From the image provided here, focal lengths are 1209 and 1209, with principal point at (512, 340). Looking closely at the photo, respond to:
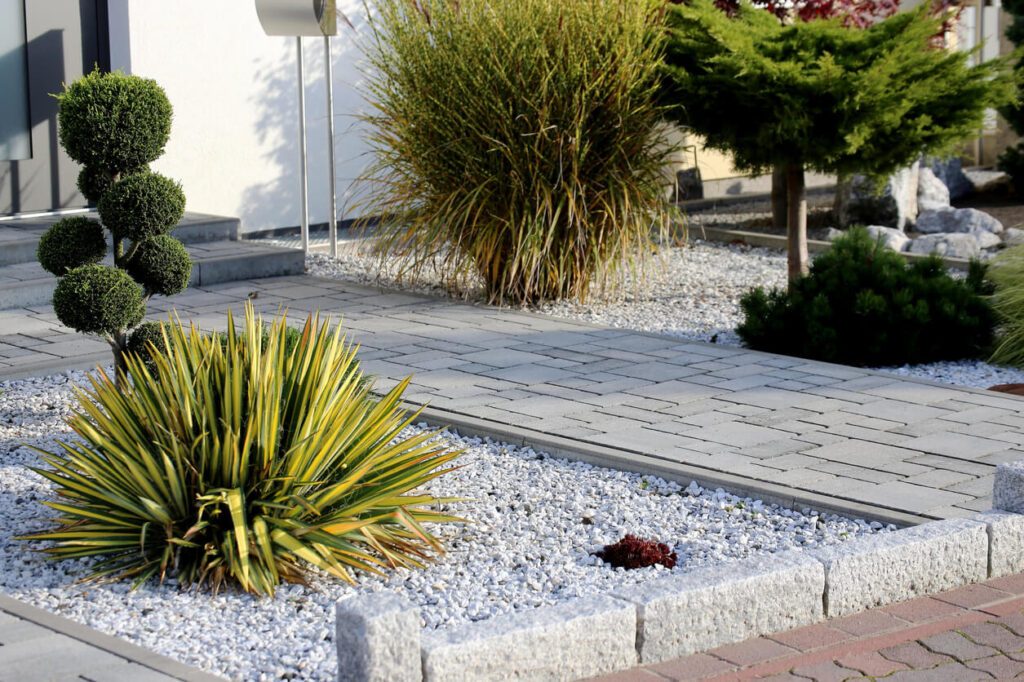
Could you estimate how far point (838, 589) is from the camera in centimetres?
369

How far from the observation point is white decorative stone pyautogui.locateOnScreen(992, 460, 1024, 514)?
408 cm

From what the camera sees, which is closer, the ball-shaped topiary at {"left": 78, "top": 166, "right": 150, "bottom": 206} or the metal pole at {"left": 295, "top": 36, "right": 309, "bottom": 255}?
the ball-shaped topiary at {"left": 78, "top": 166, "right": 150, "bottom": 206}

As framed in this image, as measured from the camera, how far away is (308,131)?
1153 cm

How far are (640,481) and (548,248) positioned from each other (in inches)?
140

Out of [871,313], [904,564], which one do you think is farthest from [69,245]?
[871,313]

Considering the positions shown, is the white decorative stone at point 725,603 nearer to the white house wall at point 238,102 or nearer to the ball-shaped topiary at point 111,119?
the ball-shaped topiary at point 111,119

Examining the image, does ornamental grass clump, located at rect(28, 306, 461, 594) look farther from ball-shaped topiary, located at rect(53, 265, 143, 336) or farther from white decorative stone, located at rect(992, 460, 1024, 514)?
white decorative stone, located at rect(992, 460, 1024, 514)

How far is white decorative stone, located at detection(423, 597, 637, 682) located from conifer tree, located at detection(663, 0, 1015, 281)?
198 inches

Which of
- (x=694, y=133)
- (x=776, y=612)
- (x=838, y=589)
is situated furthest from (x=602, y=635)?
(x=694, y=133)

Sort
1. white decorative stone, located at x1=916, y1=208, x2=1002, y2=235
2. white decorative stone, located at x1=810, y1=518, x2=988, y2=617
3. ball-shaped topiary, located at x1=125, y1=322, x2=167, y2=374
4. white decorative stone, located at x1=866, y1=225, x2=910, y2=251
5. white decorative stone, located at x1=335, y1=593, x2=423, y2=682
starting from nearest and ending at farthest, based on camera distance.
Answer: white decorative stone, located at x1=335, y1=593, x2=423, y2=682 → white decorative stone, located at x1=810, y1=518, x2=988, y2=617 → ball-shaped topiary, located at x1=125, y1=322, x2=167, y2=374 → white decorative stone, located at x1=866, y1=225, x2=910, y2=251 → white decorative stone, located at x1=916, y1=208, x2=1002, y2=235

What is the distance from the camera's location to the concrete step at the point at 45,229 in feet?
28.7

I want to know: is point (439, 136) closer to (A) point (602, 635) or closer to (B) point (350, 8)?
(B) point (350, 8)

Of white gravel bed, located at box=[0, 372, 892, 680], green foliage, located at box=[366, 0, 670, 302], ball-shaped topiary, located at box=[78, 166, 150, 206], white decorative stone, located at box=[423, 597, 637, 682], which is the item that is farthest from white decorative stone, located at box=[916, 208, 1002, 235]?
white decorative stone, located at box=[423, 597, 637, 682]

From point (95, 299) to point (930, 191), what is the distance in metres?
10.6
